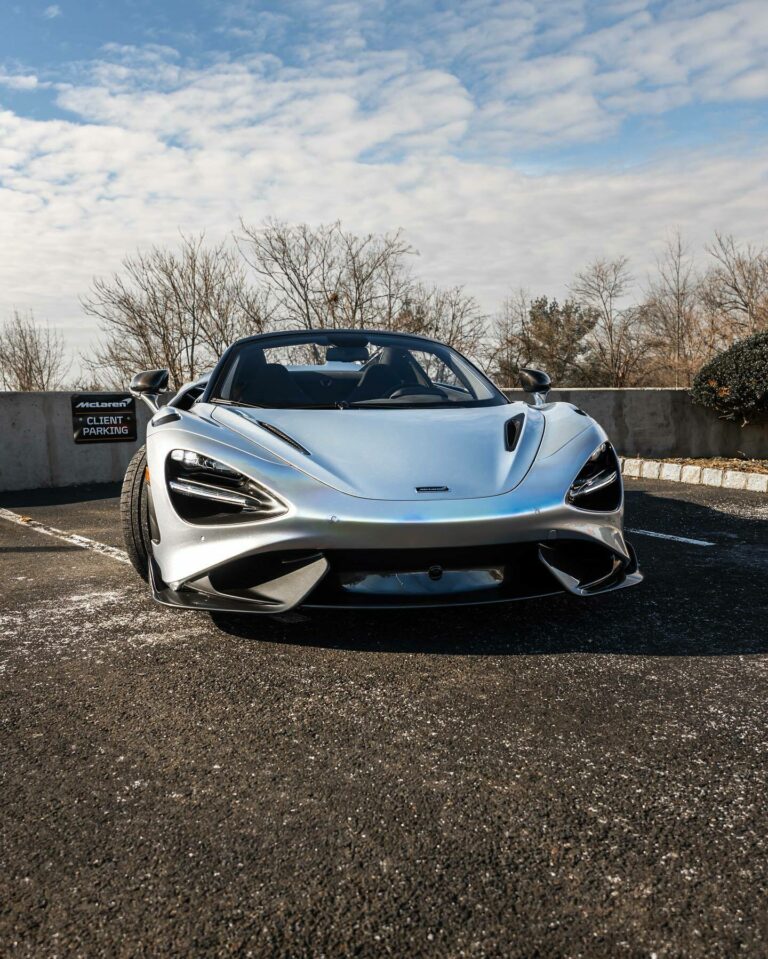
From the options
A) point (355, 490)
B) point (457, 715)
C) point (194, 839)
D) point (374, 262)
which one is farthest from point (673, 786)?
point (374, 262)

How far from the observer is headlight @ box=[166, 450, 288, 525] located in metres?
2.61

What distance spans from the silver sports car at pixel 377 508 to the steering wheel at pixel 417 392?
385 mm

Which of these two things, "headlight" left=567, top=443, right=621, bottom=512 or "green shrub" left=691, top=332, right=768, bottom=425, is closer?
"headlight" left=567, top=443, right=621, bottom=512

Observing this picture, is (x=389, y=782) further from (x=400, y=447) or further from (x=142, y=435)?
(x=142, y=435)

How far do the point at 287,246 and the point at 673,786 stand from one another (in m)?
22.8

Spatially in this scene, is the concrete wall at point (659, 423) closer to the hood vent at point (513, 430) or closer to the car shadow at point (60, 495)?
the car shadow at point (60, 495)

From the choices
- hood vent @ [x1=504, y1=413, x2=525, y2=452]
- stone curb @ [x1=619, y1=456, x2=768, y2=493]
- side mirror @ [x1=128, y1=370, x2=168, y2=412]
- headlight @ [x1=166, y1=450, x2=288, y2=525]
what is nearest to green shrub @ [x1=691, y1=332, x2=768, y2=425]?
stone curb @ [x1=619, y1=456, x2=768, y2=493]

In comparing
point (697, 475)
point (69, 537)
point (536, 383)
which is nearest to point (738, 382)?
point (697, 475)

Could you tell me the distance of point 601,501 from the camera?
285 centimetres

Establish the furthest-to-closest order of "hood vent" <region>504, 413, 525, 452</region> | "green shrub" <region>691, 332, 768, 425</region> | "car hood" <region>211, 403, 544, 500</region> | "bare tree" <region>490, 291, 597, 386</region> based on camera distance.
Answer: "bare tree" <region>490, 291, 597, 386</region>, "green shrub" <region>691, 332, 768, 425</region>, "hood vent" <region>504, 413, 525, 452</region>, "car hood" <region>211, 403, 544, 500</region>

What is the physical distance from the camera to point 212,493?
8.92 ft

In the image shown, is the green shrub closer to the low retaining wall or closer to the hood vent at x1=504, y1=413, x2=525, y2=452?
the low retaining wall

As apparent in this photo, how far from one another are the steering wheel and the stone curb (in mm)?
4657

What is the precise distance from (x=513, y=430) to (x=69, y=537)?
11.5ft
